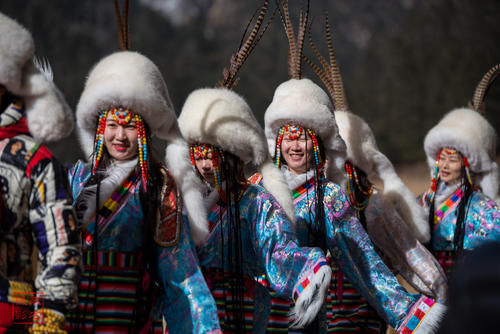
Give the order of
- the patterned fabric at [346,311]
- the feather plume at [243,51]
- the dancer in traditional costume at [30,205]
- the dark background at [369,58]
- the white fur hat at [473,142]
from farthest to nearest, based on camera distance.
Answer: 1. the dark background at [369,58]
2. the white fur hat at [473,142]
3. the patterned fabric at [346,311]
4. the feather plume at [243,51]
5. the dancer in traditional costume at [30,205]

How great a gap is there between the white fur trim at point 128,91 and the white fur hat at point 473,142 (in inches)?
122

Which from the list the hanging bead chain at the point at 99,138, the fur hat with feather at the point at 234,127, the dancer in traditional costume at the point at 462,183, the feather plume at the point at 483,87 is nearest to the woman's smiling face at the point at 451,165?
the dancer in traditional costume at the point at 462,183

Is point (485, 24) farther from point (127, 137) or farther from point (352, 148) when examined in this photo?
point (127, 137)

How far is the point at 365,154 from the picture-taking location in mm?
5531

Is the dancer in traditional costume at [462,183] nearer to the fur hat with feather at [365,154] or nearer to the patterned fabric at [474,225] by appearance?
the patterned fabric at [474,225]

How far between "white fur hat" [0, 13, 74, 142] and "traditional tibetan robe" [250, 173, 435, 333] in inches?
84.4

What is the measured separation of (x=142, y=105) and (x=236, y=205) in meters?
0.95

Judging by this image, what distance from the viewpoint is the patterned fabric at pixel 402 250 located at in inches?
200

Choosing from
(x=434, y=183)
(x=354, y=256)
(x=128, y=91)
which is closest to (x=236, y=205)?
(x=354, y=256)

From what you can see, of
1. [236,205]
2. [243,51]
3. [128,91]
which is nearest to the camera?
[128,91]

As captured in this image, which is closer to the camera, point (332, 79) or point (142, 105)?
point (142, 105)

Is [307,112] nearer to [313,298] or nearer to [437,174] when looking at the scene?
[313,298]

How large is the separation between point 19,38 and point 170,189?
1.13 metres

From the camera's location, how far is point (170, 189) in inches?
140
